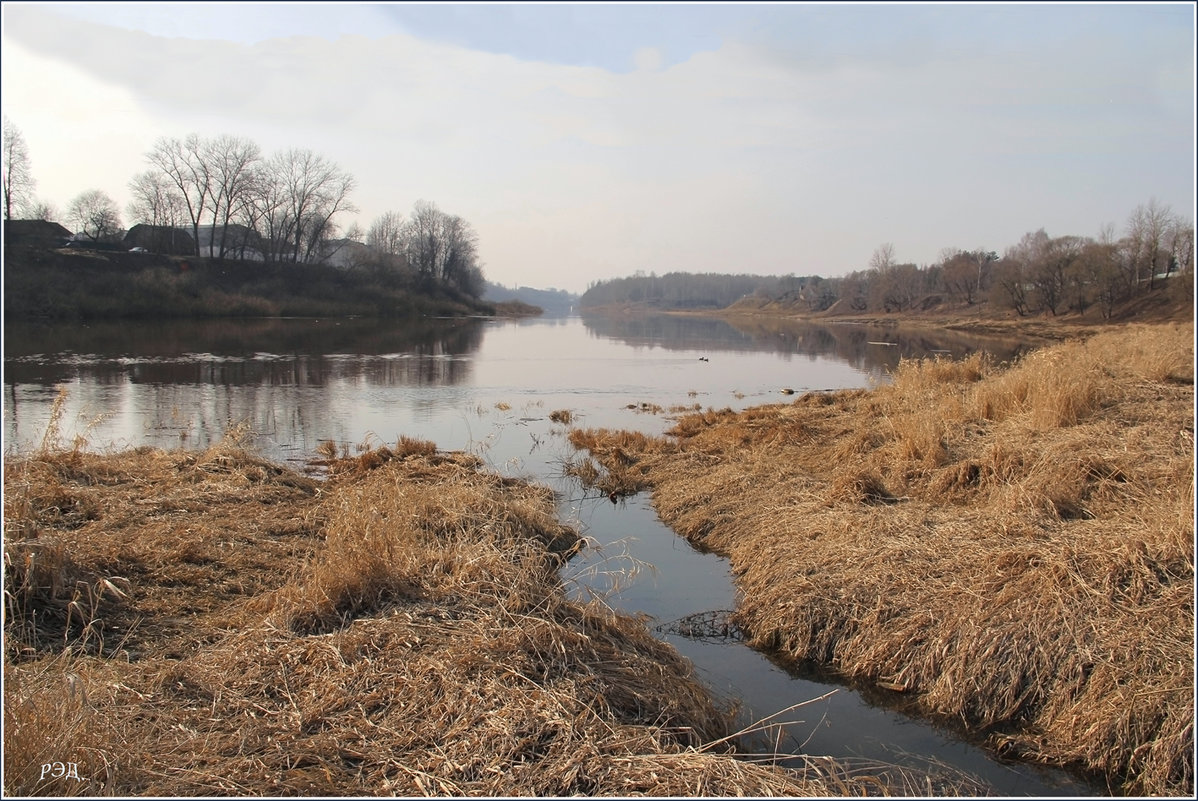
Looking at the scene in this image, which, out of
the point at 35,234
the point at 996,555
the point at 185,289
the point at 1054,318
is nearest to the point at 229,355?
the point at 996,555

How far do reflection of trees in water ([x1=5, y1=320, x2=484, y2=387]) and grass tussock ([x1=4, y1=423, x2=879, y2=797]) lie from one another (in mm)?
15749

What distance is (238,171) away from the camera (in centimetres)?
7300

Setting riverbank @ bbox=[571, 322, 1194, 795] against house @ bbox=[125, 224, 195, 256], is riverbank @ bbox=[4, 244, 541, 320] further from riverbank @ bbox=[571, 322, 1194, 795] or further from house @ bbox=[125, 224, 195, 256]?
riverbank @ bbox=[571, 322, 1194, 795]

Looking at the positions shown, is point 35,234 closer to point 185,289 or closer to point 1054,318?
point 185,289

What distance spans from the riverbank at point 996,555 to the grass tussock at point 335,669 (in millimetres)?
1549

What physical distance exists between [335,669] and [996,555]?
17.4ft

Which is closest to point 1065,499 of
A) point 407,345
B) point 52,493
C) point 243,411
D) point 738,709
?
→ point 738,709

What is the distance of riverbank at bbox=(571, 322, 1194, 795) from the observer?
197 inches

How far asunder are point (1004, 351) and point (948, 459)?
3412cm

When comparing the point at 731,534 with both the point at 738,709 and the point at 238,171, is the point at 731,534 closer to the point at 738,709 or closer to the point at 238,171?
the point at 738,709

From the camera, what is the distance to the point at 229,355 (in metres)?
29.2

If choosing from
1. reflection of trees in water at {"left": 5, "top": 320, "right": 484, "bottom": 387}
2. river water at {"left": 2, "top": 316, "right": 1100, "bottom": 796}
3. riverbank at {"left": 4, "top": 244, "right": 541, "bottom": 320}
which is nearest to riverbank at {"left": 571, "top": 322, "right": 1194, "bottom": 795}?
river water at {"left": 2, "top": 316, "right": 1100, "bottom": 796}

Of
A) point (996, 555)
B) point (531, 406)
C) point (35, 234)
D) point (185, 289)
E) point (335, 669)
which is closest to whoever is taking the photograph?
point (335, 669)

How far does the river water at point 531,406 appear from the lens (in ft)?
17.8
